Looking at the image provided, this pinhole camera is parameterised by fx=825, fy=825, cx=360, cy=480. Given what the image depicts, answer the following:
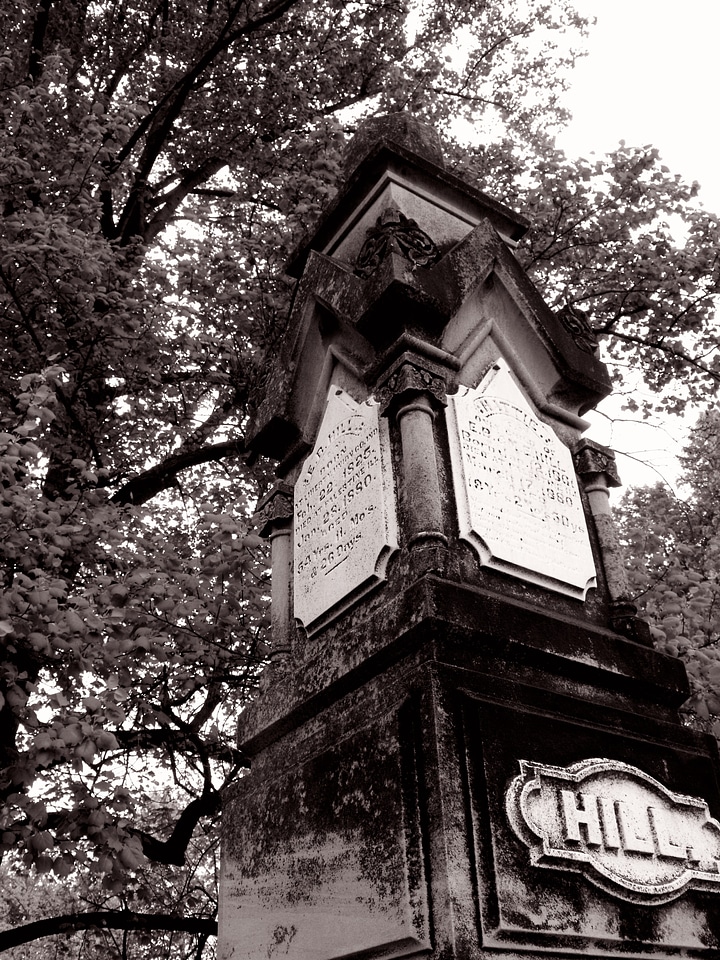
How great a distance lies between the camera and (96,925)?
7242 mm

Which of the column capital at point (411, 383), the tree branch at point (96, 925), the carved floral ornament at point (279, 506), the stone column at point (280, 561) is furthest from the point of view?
the tree branch at point (96, 925)

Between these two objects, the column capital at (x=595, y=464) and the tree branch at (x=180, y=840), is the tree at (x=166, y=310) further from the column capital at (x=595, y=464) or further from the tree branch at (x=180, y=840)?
the column capital at (x=595, y=464)

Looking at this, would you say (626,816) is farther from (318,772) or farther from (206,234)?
(206,234)

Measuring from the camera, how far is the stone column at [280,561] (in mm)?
3508

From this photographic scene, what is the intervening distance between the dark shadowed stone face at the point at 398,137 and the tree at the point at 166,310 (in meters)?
2.35

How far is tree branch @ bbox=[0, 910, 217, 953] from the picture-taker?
23.0ft

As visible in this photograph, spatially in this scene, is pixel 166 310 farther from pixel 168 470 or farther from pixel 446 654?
pixel 446 654

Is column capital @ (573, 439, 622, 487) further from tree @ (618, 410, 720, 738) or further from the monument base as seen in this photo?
tree @ (618, 410, 720, 738)

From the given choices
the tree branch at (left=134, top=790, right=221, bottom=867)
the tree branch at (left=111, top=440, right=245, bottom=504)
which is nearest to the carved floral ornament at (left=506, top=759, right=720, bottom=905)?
the tree branch at (left=134, top=790, right=221, bottom=867)

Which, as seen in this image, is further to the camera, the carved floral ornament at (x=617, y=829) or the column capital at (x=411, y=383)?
the column capital at (x=411, y=383)

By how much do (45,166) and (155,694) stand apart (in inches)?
199

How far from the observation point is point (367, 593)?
2.97 metres

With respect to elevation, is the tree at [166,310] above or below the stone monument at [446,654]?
above

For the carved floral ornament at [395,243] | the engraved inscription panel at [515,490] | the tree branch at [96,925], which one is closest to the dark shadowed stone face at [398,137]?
the carved floral ornament at [395,243]
